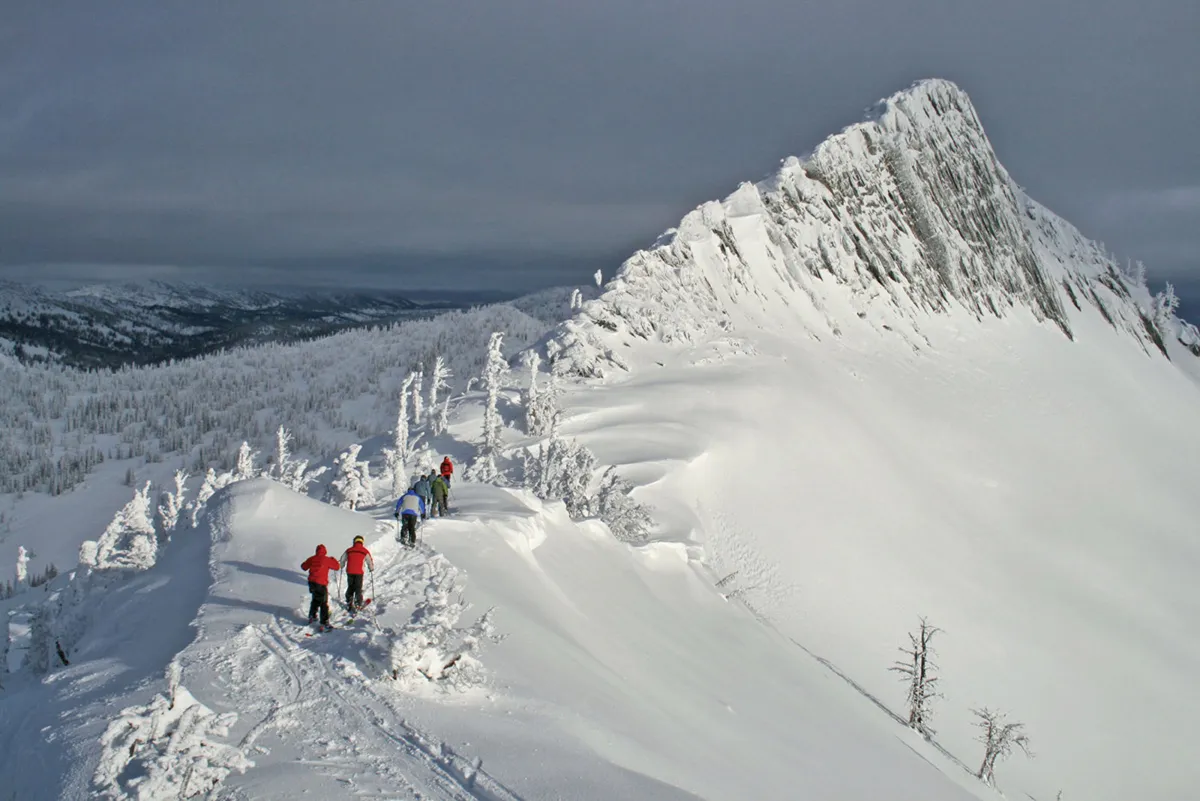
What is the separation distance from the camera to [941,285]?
63.6 m

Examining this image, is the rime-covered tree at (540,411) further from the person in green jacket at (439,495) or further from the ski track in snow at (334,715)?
the ski track in snow at (334,715)

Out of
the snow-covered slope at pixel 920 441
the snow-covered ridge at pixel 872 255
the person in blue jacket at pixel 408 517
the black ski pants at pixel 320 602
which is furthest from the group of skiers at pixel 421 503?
the snow-covered ridge at pixel 872 255

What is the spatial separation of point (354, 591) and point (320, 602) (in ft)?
2.50

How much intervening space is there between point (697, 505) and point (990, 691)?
11147mm

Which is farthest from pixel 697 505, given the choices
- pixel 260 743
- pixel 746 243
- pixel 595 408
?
pixel 746 243

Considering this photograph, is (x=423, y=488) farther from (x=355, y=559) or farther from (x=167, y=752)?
(x=167, y=752)

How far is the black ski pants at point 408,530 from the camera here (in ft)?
42.1

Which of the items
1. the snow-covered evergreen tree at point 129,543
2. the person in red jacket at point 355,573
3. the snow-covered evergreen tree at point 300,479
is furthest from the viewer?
the snow-covered evergreen tree at point 300,479

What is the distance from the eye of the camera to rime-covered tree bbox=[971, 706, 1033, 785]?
1784 cm

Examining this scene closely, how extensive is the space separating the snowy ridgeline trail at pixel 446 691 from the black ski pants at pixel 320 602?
0.77ft

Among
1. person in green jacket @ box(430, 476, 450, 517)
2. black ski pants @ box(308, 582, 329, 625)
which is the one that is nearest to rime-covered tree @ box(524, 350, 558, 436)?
person in green jacket @ box(430, 476, 450, 517)

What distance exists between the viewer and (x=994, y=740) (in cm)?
1900

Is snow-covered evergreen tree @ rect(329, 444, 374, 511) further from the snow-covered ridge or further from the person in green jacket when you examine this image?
the snow-covered ridge

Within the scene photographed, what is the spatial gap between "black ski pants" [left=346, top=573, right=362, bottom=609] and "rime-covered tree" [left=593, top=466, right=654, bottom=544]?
11.4m
